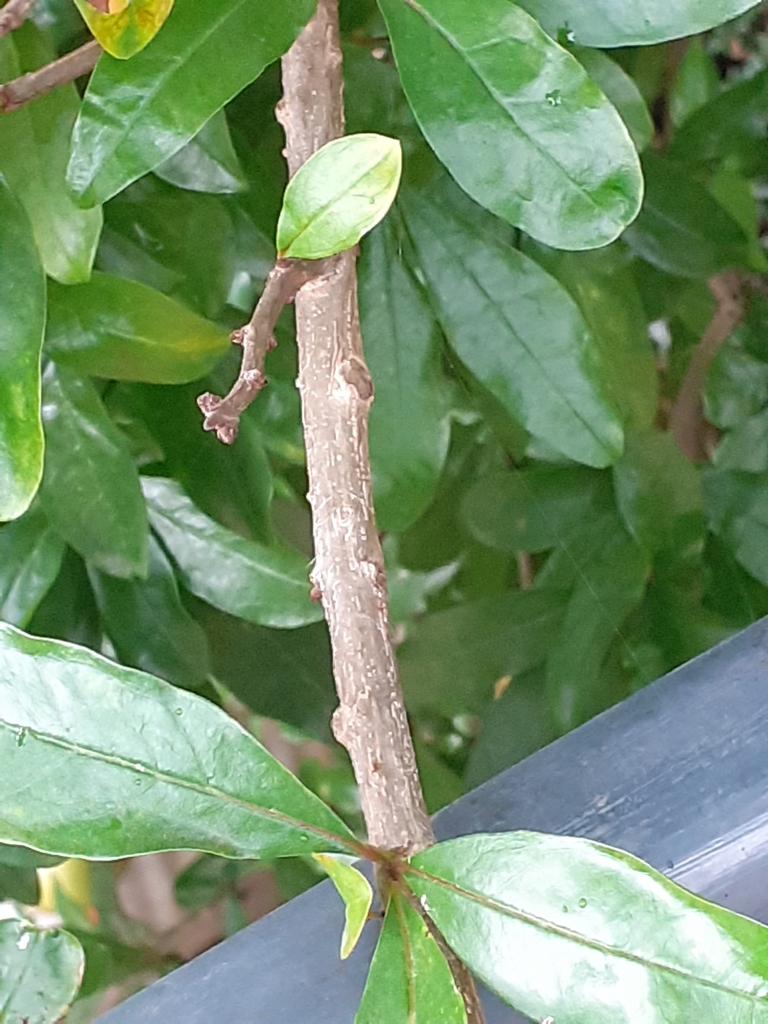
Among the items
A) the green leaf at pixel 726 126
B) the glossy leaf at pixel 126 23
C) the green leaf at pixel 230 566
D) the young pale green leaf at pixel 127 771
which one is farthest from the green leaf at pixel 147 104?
the green leaf at pixel 726 126

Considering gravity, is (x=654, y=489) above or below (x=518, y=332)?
below

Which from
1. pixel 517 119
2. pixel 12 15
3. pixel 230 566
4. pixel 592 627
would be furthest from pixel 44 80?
pixel 592 627

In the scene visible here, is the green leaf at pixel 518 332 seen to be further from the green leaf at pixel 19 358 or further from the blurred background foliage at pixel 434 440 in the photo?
the green leaf at pixel 19 358

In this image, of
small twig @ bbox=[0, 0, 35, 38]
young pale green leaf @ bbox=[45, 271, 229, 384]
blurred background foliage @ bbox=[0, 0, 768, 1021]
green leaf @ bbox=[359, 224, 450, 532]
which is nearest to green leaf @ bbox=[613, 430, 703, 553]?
blurred background foliage @ bbox=[0, 0, 768, 1021]

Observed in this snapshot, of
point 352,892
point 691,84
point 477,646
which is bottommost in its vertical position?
point 477,646

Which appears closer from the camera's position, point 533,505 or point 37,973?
point 37,973

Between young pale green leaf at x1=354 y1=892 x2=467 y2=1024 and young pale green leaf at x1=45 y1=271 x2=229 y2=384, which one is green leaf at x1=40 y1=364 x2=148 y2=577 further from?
young pale green leaf at x1=354 y1=892 x2=467 y2=1024

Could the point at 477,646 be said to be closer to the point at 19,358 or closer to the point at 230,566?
the point at 230,566

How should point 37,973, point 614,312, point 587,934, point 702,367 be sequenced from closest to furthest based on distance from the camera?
point 587,934, point 37,973, point 614,312, point 702,367
